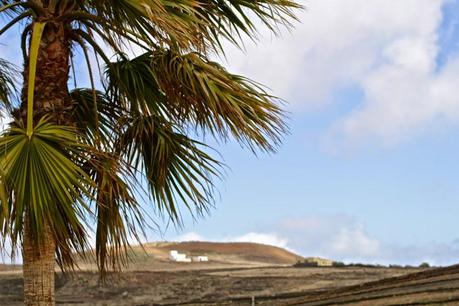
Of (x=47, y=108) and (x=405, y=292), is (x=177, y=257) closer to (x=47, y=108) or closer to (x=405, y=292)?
(x=405, y=292)

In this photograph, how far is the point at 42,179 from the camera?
7137 millimetres

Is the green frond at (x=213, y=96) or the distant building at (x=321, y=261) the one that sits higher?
the green frond at (x=213, y=96)

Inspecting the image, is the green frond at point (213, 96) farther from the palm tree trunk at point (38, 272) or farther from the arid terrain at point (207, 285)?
the arid terrain at point (207, 285)

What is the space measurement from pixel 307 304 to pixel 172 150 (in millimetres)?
3437

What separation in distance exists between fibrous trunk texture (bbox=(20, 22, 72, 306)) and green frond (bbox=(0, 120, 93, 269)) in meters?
0.22

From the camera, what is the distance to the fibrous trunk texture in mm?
7770

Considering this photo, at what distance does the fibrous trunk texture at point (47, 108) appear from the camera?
306 inches

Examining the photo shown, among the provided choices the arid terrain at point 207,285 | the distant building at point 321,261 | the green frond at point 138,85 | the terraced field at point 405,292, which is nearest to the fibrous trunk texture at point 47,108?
the green frond at point 138,85

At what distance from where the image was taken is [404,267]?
20.5 m

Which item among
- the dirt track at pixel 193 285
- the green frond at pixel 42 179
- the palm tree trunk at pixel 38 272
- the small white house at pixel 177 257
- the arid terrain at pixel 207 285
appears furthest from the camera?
the small white house at pixel 177 257

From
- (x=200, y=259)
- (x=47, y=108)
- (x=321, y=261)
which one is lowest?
(x=321, y=261)

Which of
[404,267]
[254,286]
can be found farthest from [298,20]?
[404,267]

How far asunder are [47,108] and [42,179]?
1.20 meters

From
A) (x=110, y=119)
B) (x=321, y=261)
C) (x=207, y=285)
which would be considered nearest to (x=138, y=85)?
(x=110, y=119)
